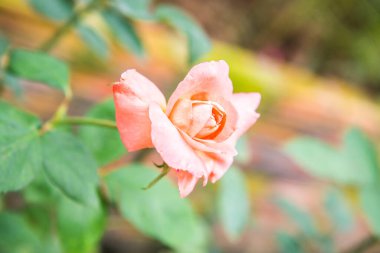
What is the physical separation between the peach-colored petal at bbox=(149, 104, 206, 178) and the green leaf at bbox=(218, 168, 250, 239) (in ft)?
1.69

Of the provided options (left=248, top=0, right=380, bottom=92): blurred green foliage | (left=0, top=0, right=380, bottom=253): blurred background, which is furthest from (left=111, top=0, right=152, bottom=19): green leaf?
(left=248, top=0, right=380, bottom=92): blurred green foliage

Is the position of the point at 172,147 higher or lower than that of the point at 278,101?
higher

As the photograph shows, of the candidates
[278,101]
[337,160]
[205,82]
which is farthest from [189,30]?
[278,101]

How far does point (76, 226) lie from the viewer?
27.3 inches

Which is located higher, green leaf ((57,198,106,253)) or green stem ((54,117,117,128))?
green stem ((54,117,117,128))

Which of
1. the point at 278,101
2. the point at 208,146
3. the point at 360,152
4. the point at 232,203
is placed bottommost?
the point at 278,101

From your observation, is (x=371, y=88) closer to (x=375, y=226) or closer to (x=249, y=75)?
(x=249, y=75)

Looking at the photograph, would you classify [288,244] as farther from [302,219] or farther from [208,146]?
[208,146]

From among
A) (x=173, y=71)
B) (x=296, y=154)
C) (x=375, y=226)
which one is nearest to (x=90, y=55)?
(x=173, y=71)

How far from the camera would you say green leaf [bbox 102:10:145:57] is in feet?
2.87

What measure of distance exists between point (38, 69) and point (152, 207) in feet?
0.89

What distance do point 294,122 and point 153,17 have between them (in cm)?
203

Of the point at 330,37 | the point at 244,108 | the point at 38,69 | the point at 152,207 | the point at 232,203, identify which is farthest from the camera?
the point at 330,37

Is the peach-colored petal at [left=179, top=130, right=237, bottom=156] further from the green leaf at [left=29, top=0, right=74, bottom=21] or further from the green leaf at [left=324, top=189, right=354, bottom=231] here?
the green leaf at [left=324, top=189, right=354, bottom=231]
